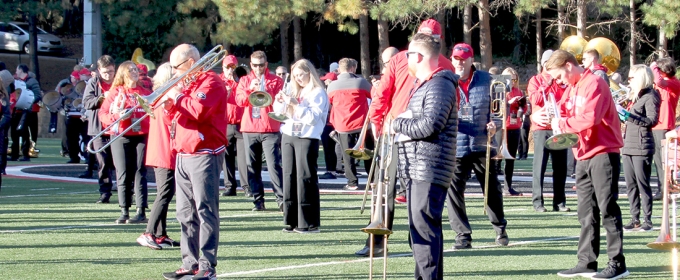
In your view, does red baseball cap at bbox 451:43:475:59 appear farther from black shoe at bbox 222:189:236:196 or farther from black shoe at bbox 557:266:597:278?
black shoe at bbox 222:189:236:196

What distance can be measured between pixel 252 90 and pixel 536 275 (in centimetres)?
495

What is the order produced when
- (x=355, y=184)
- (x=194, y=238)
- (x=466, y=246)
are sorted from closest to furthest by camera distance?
(x=194, y=238) → (x=466, y=246) → (x=355, y=184)

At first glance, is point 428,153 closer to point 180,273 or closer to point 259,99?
point 180,273

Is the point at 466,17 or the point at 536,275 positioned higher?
the point at 466,17

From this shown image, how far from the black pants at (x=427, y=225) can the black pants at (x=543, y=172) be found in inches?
222

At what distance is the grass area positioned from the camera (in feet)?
25.8

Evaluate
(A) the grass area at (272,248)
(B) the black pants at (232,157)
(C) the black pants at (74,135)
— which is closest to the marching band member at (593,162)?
(A) the grass area at (272,248)

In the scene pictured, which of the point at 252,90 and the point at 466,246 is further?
the point at 252,90

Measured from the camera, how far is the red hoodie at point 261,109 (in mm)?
11602

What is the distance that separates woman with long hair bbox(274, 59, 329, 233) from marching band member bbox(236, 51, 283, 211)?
134cm

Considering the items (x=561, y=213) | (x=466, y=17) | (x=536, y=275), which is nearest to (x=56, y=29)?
(x=466, y=17)

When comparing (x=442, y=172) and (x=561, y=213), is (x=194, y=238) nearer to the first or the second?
(x=442, y=172)

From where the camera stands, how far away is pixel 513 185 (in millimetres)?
15438

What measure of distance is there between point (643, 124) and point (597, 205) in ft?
8.86
